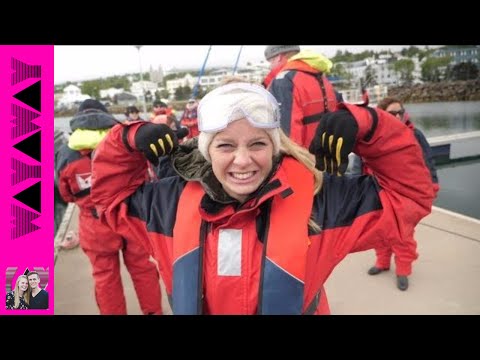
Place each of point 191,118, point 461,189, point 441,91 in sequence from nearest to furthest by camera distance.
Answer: point 461,189 < point 191,118 < point 441,91

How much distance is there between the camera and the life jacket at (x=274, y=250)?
1328 mm

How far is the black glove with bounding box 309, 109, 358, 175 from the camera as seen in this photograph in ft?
4.09

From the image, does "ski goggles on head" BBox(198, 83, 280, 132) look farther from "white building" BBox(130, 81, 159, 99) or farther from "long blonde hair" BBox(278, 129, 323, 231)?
"white building" BBox(130, 81, 159, 99)

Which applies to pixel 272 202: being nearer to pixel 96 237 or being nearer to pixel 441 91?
pixel 96 237

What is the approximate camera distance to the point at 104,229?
Answer: 9.36ft

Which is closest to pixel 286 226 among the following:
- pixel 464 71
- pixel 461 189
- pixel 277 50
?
pixel 277 50

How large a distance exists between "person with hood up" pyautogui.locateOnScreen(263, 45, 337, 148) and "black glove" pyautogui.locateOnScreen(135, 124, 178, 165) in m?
1.48

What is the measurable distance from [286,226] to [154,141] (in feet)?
2.00

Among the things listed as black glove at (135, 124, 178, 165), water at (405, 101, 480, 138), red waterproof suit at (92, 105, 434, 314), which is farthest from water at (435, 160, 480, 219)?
black glove at (135, 124, 178, 165)

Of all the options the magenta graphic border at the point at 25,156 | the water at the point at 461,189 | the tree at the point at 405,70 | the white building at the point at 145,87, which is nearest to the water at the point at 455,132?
the water at the point at 461,189

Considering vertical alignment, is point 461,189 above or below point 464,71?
below

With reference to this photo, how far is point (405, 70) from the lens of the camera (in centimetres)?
936

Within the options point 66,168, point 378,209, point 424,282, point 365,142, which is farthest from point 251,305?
point 424,282

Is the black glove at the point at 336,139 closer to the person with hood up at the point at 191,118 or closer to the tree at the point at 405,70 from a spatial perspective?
the person with hood up at the point at 191,118
